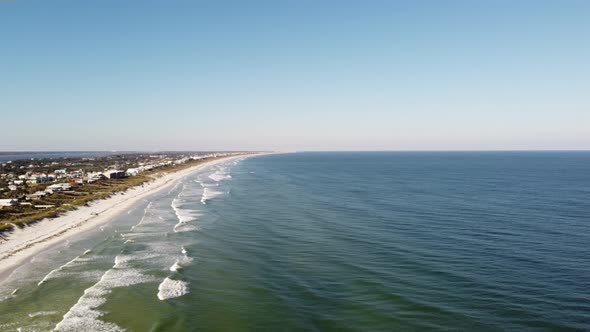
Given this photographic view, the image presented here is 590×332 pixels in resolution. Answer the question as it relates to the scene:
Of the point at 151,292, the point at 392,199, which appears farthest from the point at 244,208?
the point at 151,292

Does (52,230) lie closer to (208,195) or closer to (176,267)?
(176,267)

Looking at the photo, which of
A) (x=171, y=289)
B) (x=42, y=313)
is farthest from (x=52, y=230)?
(x=171, y=289)

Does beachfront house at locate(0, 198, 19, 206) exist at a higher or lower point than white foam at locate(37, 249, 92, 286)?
higher

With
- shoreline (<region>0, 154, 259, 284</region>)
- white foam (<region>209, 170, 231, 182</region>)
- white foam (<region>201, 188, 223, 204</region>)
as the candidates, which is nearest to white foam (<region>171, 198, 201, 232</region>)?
white foam (<region>201, 188, 223, 204</region>)

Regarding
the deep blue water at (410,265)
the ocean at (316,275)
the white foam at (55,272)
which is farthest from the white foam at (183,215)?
the white foam at (55,272)

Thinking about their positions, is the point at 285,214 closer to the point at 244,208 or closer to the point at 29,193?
the point at 244,208

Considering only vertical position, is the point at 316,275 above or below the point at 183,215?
above

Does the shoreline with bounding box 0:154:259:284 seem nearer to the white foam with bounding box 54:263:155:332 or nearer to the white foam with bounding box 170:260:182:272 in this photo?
the white foam with bounding box 54:263:155:332

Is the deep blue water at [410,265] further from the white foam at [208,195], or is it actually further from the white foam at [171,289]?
the white foam at [208,195]
